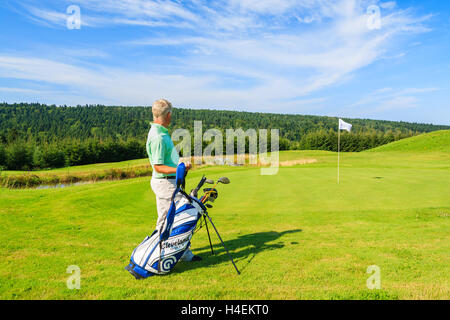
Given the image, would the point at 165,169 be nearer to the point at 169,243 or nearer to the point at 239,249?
the point at 169,243

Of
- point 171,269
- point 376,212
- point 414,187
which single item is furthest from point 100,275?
point 414,187

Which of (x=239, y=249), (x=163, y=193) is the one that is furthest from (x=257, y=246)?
(x=163, y=193)

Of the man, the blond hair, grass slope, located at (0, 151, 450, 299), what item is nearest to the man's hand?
the man

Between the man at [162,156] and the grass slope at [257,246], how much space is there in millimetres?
1126

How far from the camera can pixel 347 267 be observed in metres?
4.41

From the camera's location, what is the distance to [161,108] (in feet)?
14.0

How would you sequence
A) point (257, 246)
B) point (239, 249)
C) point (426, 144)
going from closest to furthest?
point (239, 249) < point (257, 246) < point (426, 144)

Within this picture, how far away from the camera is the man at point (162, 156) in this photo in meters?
4.15

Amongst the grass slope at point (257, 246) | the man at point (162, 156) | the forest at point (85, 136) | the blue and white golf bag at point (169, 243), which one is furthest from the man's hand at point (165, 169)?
the forest at point (85, 136)

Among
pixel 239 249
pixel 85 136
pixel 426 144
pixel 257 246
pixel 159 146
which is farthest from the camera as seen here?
pixel 85 136

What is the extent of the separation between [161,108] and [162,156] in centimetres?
74

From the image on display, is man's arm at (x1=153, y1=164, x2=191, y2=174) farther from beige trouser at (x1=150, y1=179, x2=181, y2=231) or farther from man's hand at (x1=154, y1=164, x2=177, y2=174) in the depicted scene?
beige trouser at (x1=150, y1=179, x2=181, y2=231)
